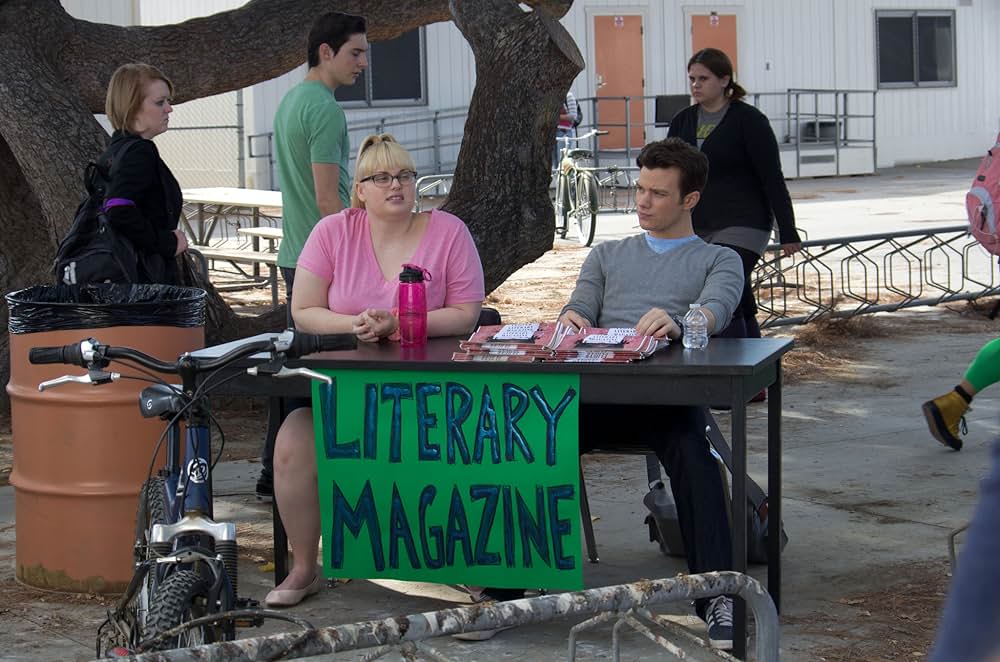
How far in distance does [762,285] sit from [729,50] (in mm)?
15934

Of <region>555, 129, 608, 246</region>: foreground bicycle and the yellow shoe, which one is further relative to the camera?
<region>555, 129, 608, 246</region>: foreground bicycle

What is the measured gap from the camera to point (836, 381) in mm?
9227

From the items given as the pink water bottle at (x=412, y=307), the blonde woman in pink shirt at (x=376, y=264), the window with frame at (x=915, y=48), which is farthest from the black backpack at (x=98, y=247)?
the window with frame at (x=915, y=48)

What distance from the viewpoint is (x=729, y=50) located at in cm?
2808

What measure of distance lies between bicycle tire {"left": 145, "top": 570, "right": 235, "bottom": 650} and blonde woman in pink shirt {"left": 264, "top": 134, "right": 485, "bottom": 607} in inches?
64.0

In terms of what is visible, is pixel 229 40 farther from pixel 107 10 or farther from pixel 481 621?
pixel 107 10

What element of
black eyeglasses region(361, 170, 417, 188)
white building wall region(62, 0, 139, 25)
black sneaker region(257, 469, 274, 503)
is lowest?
black sneaker region(257, 469, 274, 503)

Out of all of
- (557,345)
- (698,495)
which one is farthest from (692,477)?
(557,345)

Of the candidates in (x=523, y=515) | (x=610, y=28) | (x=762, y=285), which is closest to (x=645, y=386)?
(x=523, y=515)

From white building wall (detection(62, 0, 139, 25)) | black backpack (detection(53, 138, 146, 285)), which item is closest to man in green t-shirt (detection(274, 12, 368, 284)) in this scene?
black backpack (detection(53, 138, 146, 285))

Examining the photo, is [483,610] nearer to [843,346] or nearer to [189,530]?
[189,530]

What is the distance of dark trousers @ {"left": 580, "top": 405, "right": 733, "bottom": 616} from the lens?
4.50 metres

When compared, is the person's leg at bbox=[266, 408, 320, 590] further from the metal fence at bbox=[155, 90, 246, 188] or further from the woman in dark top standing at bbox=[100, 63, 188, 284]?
the metal fence at bbox=[155, 90, 246, 188]

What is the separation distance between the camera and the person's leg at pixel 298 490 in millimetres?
4895
